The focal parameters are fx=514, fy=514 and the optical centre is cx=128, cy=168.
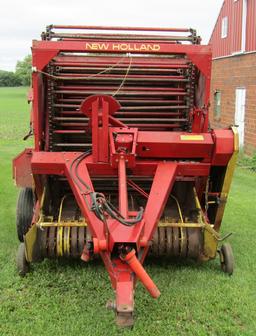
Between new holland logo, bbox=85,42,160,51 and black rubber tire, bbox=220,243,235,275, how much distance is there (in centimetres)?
201

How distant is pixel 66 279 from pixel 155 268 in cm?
89

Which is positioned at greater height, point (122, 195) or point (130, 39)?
point (130, 39)

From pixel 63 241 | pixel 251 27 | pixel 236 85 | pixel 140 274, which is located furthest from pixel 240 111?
pixel 140 274

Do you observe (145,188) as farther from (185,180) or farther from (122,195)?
(122,195)

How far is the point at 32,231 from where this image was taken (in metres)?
4.65

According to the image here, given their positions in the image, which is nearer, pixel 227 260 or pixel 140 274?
pixel 140 274

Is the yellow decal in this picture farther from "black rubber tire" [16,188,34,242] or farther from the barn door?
the barn door

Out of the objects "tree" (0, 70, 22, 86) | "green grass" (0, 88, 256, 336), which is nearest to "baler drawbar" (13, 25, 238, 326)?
"green grass" (0, 88, 256, 336)

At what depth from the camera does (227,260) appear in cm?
481

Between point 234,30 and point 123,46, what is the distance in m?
10.5

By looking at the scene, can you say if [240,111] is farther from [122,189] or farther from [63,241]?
[122,189]

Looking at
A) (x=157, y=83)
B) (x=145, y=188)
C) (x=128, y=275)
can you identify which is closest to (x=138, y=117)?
(x=157, y=83)

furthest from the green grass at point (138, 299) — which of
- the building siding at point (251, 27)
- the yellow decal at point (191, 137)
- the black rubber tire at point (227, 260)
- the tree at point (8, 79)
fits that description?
the tree at point (8, 79)

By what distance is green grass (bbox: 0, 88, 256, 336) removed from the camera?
12.4 feet
